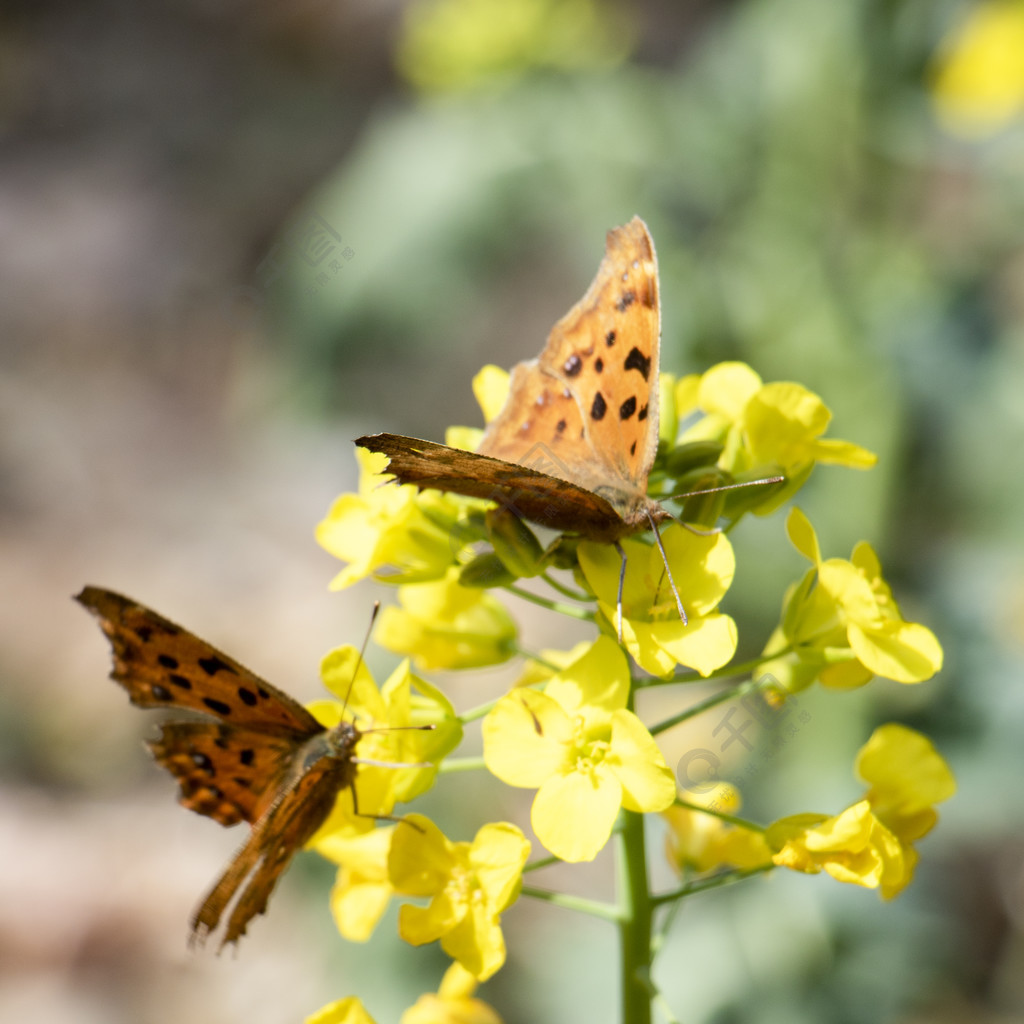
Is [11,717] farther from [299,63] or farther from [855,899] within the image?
[299,63]

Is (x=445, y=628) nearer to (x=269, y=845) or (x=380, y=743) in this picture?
(x=380, y=743)

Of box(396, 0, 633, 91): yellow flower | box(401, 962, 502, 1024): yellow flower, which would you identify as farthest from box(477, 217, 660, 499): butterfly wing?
box(396, 0, 633, 91): yellow flower

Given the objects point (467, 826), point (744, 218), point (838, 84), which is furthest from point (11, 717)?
point (838, 84)

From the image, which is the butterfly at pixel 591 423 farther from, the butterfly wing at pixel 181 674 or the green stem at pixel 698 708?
the butterfly wing at pixel 181 674

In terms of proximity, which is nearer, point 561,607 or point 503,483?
point 503,483

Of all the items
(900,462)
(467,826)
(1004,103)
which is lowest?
(467,826)

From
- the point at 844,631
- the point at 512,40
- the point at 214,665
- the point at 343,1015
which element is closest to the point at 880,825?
the point at 844,631
